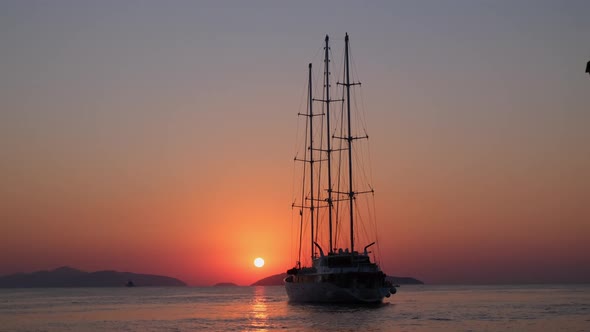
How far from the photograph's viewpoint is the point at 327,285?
3752 inches

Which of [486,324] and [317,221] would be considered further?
[317,221]

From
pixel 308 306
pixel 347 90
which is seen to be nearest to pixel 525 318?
pixel 308 306

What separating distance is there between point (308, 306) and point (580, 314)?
3268 centimetres

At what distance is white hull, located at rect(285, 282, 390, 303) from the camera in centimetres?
9412

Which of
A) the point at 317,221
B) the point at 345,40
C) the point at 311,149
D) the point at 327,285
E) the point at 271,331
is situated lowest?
the point at 271,331

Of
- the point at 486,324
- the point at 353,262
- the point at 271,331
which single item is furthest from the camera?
the point at 353,262

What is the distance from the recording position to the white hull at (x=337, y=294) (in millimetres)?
94125

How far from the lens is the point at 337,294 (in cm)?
9469

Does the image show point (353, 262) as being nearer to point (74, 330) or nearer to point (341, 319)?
point (341, 319)

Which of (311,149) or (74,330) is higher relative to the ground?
(311,149)

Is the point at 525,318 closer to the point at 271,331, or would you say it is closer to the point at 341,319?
the point at 341,319

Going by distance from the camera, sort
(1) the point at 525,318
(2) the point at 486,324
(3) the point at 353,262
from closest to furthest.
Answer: (2) the point at 486,324 → (1) the point at 525,318 → (3) the point at 353,262

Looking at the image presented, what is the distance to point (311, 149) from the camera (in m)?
110

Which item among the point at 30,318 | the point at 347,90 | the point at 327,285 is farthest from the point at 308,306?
the point at 30,318
